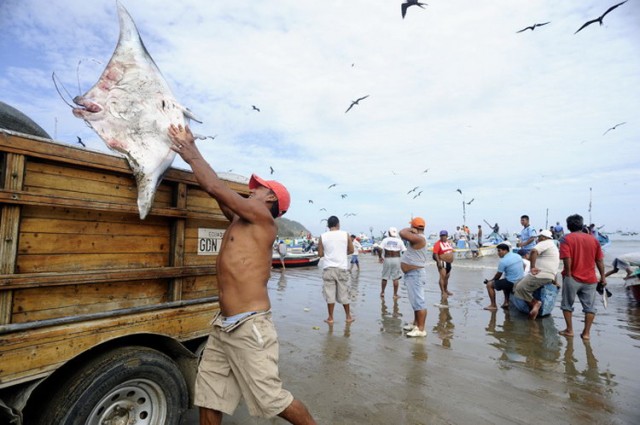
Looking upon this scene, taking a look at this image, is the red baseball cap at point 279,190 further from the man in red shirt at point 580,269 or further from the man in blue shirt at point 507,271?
the man in blue shirt at point 507,271

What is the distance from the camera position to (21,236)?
202cm

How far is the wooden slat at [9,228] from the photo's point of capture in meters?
1.90

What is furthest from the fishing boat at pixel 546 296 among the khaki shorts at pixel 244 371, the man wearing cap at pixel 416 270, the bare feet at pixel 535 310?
the khaki shorts at pixel 244 371

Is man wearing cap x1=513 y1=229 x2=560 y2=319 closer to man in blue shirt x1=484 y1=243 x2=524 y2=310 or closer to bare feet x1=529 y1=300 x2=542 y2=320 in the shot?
bare feet x1=529 y1=300 x2=542 y2=320

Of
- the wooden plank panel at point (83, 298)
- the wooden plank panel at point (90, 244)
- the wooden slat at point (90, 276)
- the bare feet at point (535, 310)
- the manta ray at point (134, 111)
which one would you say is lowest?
the bare feet at point (535, 310)

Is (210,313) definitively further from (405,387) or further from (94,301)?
(405,387)

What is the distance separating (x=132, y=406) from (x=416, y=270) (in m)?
4.59

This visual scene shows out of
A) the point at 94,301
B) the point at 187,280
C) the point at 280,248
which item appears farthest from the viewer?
the point at 280,248

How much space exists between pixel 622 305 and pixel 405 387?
27.8ft

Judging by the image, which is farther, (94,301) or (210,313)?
(210,313)

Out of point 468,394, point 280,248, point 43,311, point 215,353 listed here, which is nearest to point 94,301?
point 43,311

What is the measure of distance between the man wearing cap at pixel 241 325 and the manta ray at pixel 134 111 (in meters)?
0.16

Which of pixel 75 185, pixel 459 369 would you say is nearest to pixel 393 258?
pixel 459 369

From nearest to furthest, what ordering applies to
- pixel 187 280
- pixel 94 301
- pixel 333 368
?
pixel 94 301 → pixel 187 280 → pixel 333 368
